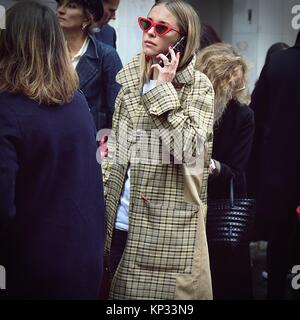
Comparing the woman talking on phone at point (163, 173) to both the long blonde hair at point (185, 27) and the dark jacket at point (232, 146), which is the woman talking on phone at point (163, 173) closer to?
the long blonde hair at point (185, 27)

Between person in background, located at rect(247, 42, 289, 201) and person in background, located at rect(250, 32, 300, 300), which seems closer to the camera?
person in background, located at rect(250, 32, 300, 300)

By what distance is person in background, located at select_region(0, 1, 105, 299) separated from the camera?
302 centimetres

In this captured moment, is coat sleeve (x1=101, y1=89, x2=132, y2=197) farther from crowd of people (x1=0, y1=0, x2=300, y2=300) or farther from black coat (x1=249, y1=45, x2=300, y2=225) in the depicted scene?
black coat (x1=249, y1=45, x2=300, y2=225)

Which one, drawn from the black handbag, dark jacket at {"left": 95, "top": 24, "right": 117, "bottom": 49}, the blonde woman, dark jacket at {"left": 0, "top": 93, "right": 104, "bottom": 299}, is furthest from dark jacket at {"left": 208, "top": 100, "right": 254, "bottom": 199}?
dark jacket at {"left": 0, "top": 93, "right": 104, "bottom": 299}

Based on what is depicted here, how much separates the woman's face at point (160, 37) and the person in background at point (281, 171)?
1.34 meters

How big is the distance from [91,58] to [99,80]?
0.47 ft

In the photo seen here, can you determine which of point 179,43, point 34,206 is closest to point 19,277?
point 34,206

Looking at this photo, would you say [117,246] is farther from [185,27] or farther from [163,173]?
[185,27]

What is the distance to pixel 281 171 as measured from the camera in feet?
16.7

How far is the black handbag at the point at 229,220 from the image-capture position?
440 centimetres

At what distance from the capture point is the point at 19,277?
3201mm
